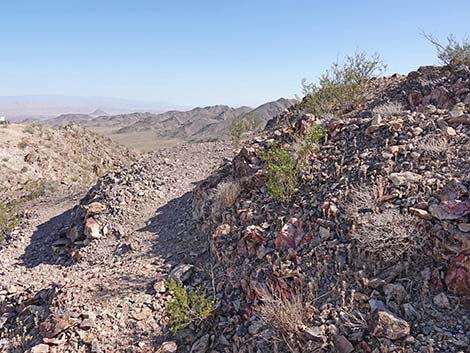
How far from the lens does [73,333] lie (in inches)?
180

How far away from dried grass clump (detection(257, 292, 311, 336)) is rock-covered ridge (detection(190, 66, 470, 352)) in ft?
0.16

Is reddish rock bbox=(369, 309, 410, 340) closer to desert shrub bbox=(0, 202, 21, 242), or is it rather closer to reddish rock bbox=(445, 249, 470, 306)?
reddish rock bbox=(445, 249, 470, 306)

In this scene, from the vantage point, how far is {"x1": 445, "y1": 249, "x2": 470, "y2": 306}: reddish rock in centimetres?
324

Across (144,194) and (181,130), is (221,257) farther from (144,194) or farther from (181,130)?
(181,130)

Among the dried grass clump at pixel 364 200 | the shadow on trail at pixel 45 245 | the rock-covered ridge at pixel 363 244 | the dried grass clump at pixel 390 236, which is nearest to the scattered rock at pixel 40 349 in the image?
the rock-covered ridge at pixel 363 244

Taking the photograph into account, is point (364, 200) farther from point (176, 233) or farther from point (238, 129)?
point (238, 129)

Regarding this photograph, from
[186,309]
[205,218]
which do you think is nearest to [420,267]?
[186,309]

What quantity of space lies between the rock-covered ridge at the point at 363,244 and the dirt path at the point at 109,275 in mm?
830

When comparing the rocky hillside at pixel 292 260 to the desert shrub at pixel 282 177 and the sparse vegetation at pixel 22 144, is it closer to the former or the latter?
the desert shrub at pixel 282 177

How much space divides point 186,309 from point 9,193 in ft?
48.9

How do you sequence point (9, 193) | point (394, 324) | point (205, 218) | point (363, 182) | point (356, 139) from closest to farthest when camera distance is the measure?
point (394, 324) → point (363, 182) → point (356, 139) → point (205, 218) → point (9, 193)

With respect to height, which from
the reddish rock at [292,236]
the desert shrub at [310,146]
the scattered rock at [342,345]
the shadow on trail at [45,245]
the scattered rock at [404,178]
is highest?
the desert shrub at [310,146]

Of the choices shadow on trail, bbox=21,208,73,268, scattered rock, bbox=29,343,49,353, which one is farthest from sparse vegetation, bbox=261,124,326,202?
shadow on trail, bbox=21,208,73,268

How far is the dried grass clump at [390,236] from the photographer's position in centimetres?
374
